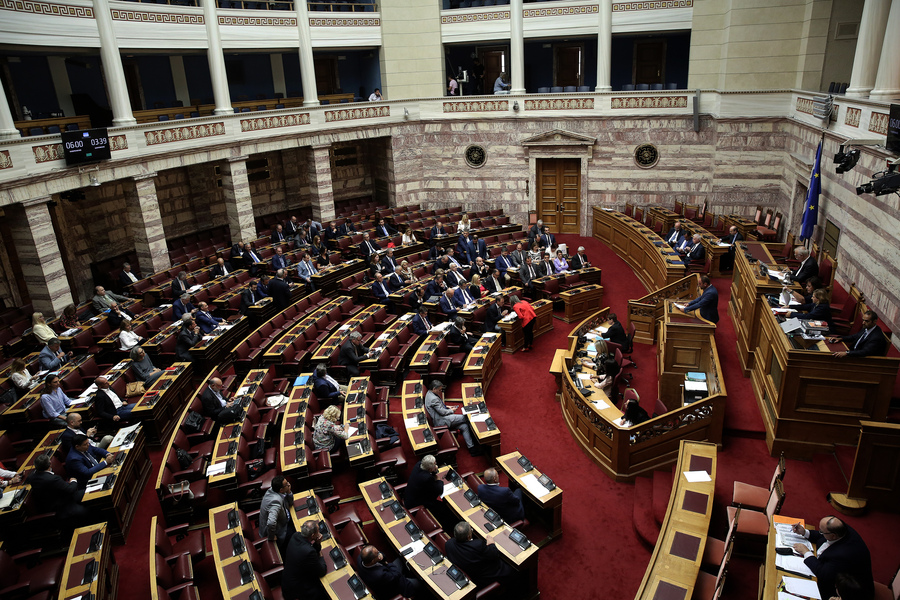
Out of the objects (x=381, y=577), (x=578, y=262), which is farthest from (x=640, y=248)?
(x=381, y=577)

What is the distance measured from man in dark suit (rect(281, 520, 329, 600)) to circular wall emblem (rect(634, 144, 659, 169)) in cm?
1743

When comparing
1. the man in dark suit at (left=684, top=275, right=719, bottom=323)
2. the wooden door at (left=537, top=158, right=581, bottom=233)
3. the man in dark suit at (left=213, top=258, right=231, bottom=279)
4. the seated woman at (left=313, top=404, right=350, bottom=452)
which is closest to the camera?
the seated woman at (left=313, top=404, right=350, bottom=452)

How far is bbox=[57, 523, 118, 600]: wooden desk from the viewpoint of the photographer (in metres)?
6.49

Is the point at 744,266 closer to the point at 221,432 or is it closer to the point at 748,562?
the point at 748,562

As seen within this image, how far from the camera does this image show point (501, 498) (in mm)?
7645

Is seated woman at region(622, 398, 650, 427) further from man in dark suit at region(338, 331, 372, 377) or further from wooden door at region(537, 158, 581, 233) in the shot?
wooden door at region(537, 158, 581, 233)

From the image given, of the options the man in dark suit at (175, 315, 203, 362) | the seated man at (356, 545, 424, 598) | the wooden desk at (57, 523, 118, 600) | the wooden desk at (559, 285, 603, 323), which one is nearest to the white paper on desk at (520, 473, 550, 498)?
the seated man at (356, 545, 424, 598)

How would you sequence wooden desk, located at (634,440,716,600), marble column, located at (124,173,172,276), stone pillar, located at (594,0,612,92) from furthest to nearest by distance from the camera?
stone pillar, located at (594,0,612,92), marble column, located at (124,173,172,276), wooden desk, located at (634,440,716,600)

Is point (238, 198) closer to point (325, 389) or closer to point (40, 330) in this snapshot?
point (40, 330)

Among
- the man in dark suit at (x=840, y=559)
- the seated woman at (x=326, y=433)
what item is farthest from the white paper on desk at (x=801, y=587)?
the seated woman at (x=326, y=433)

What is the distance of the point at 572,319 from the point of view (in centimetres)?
1502

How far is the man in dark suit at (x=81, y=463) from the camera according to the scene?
8.21m

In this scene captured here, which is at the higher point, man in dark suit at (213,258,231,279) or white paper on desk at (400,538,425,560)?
man in dark suit at (213,258,231,279)

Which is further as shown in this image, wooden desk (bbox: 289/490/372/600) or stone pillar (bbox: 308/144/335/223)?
stone pillar (bbox: 308/144/335/223)
